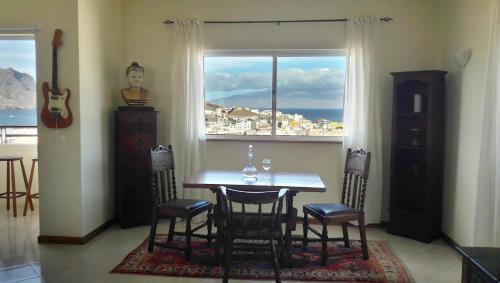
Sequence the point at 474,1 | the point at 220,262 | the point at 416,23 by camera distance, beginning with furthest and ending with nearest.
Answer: the point at 416,23
the point at 474,1
the point at 220,262

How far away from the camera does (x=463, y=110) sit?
375 cm

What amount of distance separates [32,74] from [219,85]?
101 inches

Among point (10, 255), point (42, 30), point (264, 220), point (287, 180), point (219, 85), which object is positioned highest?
point (42, 30)

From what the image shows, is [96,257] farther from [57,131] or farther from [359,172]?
[359,172]

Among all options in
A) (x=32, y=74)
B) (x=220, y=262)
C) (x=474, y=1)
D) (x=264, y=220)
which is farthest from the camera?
(x=32, y=74)

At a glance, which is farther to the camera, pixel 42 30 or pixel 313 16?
pixel 313 16

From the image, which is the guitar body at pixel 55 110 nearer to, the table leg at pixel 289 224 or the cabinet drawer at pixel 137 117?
the cabinet drawer at pixel 137 117

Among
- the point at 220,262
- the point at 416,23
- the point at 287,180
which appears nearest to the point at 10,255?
the point at 220,262

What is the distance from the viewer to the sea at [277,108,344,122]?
461 centimetres

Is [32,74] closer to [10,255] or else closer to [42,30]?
[42,30]

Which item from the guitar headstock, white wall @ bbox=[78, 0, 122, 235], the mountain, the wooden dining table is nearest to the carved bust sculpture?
white wall @ bbox=[78, 0, 122, 235]

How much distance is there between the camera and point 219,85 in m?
4.76

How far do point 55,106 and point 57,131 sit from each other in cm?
24

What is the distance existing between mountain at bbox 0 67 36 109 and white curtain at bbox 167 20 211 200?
2.14 meters
